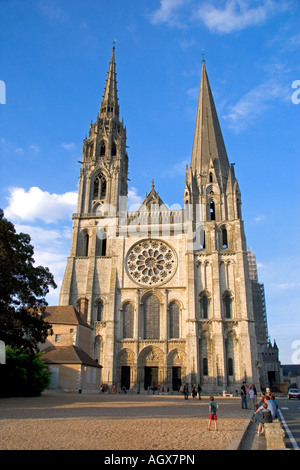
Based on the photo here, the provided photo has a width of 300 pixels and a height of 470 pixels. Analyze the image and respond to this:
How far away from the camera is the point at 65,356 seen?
1260 inches

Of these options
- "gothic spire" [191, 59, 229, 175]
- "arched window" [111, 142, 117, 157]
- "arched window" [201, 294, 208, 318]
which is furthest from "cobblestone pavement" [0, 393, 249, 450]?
"arched window" [111, 142, 117, 157]

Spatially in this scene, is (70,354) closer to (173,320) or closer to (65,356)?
(65,356)

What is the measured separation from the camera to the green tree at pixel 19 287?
20.4 meters

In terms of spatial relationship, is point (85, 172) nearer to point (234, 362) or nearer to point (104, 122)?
point (104, 122)

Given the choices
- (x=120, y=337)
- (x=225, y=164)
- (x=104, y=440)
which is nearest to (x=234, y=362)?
(x=120, y=337)

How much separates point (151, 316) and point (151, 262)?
19.7 feet

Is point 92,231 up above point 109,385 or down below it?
above

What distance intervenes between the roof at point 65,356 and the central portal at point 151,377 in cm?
799

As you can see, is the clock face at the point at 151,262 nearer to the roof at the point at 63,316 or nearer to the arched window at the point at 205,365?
the roof at the point at 63,316

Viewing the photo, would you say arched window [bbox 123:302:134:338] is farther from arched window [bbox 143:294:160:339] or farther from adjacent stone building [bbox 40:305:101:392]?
adjacent stone building [bbox 40:305:101:392]

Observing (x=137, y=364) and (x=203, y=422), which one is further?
(x=137, y=364)

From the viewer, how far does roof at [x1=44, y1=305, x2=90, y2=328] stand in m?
36.3

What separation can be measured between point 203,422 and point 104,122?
47.0 metres

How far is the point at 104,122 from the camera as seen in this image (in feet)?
177
